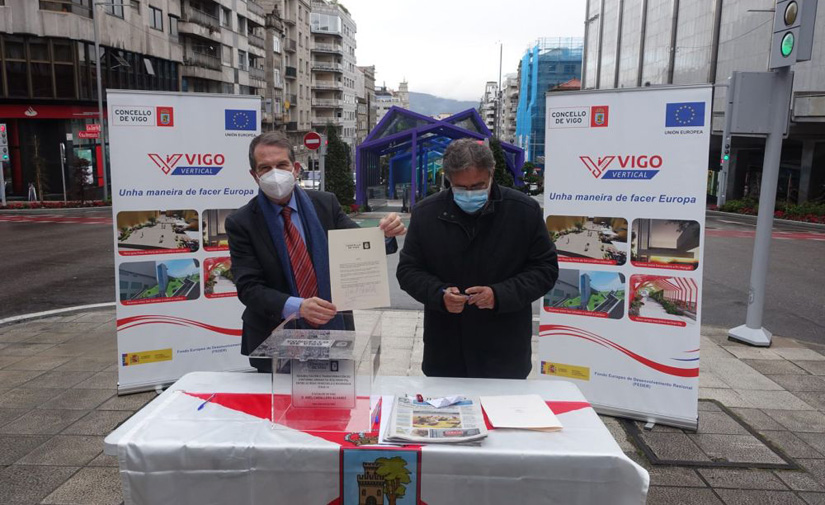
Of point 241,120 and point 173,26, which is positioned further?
point 173,26

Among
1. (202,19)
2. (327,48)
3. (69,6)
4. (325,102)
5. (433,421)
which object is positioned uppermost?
(327,48)

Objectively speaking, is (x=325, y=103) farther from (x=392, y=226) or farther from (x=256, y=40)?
(x=392, y=226)

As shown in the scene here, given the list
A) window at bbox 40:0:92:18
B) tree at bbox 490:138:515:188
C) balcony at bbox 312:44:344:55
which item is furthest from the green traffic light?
balcony at bbox 312:44:344:55

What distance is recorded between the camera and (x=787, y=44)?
21.5 ft

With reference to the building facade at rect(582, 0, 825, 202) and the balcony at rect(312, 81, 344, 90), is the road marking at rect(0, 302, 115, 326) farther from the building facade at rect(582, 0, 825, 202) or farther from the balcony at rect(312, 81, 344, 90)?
the balcony at rect(312, 81, 344, 90)

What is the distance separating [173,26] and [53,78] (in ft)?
40.7

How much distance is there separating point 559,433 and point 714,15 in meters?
39.7

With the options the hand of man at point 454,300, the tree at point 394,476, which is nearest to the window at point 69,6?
the hand of man at point 454,300

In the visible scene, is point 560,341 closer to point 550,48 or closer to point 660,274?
point 660,274

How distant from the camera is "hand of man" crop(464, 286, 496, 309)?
9.33 ft

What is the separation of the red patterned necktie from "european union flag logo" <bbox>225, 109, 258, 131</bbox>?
8.08ft

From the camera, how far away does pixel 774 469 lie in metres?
3.90

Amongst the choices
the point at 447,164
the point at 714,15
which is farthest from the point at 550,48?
the point at 447,164

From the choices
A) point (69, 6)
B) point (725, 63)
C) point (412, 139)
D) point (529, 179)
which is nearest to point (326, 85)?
point (69, 6)
